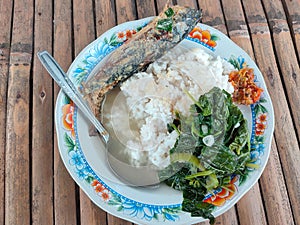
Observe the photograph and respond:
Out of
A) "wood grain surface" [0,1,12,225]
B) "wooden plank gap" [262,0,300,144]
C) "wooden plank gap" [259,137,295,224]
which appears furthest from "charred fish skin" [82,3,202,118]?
"wooden plank gap" [259,137,295,224]

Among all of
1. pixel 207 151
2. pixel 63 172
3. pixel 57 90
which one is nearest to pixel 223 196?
pixel 207 151

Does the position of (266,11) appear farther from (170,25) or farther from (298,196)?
(298,196)

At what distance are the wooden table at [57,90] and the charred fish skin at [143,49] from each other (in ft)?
0.91

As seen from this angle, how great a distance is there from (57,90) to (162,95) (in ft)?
1.73

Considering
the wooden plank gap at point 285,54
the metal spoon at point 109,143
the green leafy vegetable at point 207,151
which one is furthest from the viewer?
A: the wooden plank gap at point 285,54

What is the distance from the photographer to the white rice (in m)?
1.70

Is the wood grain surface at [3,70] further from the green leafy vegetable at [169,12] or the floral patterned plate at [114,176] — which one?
the green leafy vegetable at [169,12]

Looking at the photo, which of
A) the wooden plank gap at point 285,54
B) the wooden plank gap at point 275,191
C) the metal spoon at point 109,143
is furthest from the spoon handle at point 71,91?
the wooden plank gap at point 285,54

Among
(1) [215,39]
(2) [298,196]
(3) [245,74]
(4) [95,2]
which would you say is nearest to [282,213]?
(2) [298,196]

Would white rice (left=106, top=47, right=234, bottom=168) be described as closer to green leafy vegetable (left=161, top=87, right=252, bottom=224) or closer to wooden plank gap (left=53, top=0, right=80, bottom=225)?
green leafy vegetable (left=161, top=87, right=252, bottom=224)

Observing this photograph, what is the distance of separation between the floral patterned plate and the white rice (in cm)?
10

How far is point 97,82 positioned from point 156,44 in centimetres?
30

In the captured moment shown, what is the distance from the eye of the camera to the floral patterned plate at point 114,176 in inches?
63.2

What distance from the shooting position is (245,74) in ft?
5.96
